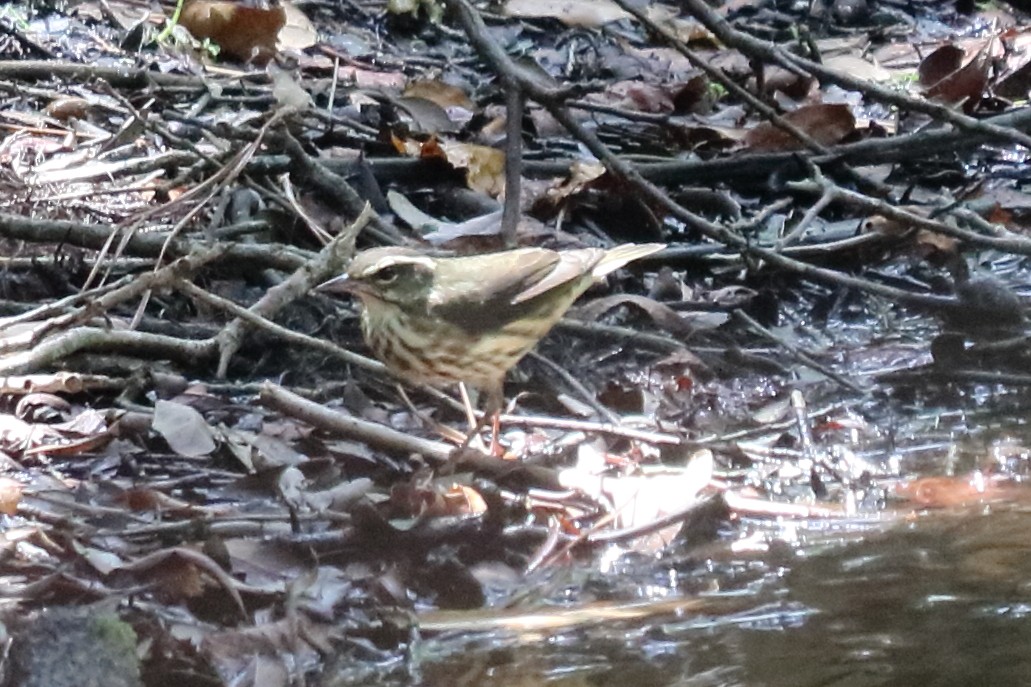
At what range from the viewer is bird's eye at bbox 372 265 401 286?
148 inches

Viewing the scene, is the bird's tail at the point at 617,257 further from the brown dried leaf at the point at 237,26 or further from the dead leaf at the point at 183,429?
the brown dried leaf at the point at 237,26

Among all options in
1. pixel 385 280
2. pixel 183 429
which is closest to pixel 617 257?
pixel 385 280

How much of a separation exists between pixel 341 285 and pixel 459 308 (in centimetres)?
32

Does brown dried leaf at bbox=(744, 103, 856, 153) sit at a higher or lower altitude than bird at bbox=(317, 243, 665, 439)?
higher

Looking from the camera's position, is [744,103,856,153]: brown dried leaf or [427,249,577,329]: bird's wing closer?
[427,249,577,329]: bird's wing

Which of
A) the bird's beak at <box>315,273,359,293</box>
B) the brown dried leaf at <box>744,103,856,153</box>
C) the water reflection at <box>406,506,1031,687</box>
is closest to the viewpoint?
the water reflection at <box>406,506,1031,687</box>

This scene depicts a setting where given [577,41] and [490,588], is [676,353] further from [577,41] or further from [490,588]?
[577,41]

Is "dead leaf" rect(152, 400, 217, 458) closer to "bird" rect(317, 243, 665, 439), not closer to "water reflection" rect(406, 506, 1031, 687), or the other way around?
"bird" rect(317, 243, 665, 439)

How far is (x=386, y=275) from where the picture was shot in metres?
3.75

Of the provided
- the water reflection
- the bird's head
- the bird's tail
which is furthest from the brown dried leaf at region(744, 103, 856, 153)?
the water reflection

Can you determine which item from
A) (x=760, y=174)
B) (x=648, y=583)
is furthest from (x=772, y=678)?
(x=760, y=174)

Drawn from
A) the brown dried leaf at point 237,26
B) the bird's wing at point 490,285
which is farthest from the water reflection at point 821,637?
the brown dried leaf at point 237,26

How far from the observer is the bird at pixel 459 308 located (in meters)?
3.74

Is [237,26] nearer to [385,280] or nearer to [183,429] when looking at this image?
[385,280]
